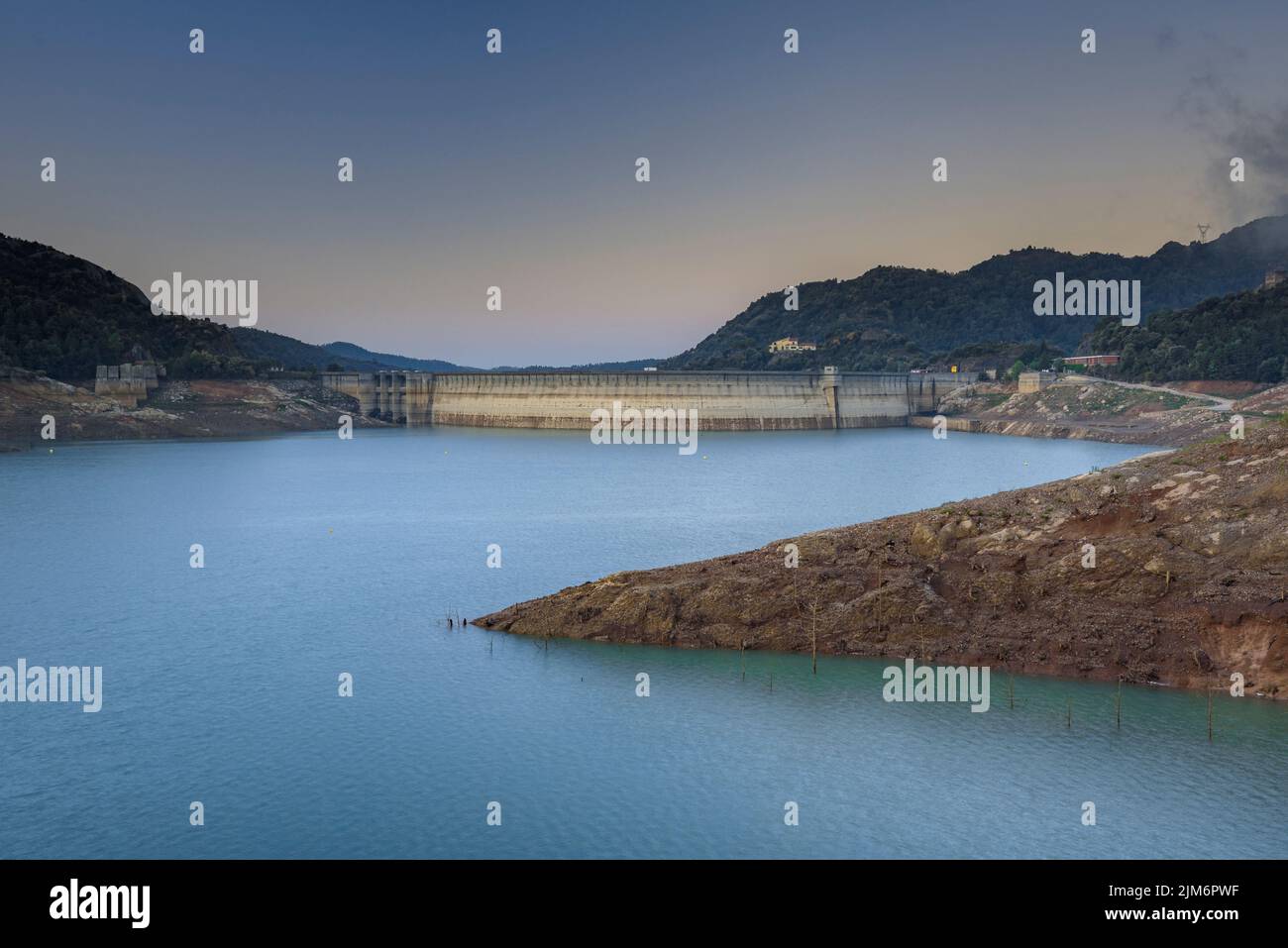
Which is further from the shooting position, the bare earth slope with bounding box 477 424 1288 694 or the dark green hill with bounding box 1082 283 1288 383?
the dark green hill with bounding box 1082 283 1288 383

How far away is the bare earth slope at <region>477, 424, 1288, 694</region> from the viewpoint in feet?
102

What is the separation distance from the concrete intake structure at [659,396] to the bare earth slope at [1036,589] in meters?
122

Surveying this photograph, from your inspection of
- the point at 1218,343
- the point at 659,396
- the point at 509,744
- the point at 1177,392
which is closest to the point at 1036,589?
the point at 509,744

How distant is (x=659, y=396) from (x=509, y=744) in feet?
433

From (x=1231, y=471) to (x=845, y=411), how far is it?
445 feet

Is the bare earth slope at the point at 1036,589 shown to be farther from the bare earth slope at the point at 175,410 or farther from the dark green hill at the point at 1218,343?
the dark green hill at the point at 1218,343

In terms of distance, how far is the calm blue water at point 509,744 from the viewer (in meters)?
22.3

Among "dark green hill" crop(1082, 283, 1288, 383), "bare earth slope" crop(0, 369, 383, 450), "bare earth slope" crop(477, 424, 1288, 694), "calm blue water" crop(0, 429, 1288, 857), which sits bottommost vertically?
"calm blue water" crop(0, 429, 1288, 857)

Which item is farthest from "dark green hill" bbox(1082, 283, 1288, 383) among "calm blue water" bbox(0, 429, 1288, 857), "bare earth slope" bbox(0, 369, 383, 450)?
"bare earth slope" bbox(0, 369, 383, 450)

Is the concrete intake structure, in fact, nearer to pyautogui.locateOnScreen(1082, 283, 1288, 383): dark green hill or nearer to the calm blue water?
pyautogui.locateOnScreen(1082, 283, 1288, 383): dark green hill

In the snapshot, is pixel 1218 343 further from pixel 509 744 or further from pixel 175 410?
pixel 509 744

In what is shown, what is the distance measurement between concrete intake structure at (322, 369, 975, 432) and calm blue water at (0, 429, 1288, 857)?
106464 millimetres

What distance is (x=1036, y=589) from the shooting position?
3372 centimetres
